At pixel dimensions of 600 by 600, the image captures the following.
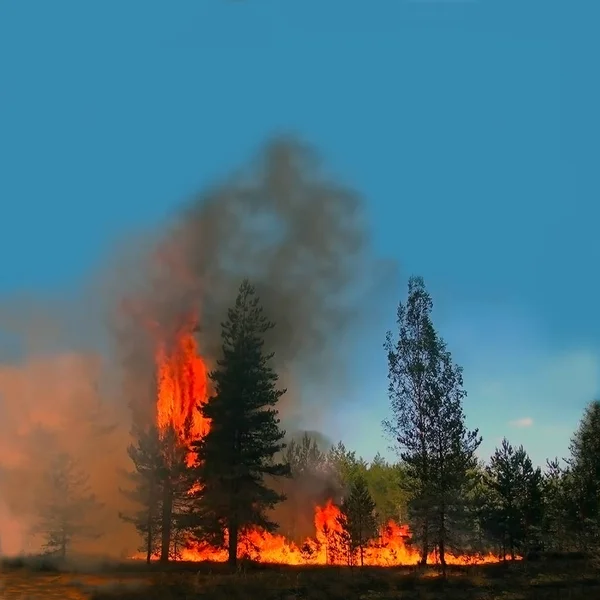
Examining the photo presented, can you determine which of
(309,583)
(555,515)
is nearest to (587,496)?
(555,515)

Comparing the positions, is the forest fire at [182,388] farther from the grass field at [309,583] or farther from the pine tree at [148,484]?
the grass field at [309,583]

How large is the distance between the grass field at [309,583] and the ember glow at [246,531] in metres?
5.20

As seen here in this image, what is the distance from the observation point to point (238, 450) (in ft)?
120

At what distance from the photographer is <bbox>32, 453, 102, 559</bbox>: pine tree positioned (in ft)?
143

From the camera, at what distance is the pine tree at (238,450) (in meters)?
34.1

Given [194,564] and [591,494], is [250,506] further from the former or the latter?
[591,494]

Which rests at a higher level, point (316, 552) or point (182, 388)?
point (182, 388)

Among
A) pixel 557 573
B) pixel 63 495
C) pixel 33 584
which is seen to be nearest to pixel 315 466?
pixel 63 495

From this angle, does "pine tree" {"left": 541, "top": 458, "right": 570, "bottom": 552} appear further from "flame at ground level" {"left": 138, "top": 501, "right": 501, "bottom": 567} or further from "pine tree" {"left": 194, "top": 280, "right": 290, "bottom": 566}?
"pine tree" {"left": 194, "top": 280, "right": 290, "bottom": 566}

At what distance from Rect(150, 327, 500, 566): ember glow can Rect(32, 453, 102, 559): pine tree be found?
8.43 meters

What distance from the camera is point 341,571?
1216 inches

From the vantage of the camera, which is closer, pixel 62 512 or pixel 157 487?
pixel 157 487

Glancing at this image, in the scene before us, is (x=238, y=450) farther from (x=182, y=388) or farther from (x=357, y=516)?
(x=182, y=388)

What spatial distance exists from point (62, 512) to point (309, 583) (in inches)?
998
